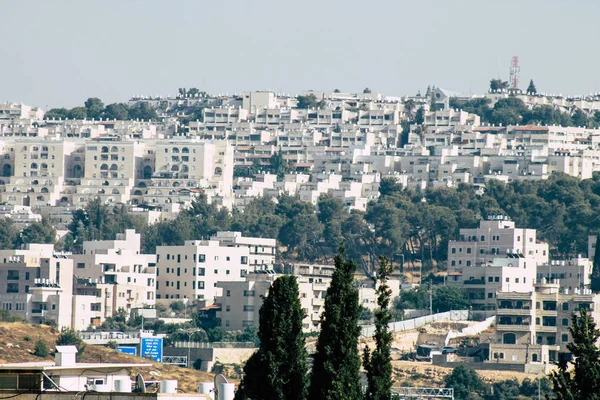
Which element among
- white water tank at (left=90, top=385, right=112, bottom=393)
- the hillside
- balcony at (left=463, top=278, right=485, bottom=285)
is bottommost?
the hillside

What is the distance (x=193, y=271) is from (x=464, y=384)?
127 feet

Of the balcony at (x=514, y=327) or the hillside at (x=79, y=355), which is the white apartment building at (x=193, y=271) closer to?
the balcony at (x=514, y=327)

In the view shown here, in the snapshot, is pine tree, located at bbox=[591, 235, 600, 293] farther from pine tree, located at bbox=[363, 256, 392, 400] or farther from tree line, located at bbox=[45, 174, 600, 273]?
pine tree, located at bbox=[363, 256, 392, 400]

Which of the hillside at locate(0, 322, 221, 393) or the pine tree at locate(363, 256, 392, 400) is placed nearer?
the pine tree at locate(363, 256, 392, 400)

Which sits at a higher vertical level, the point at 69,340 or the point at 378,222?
the point at 378,222

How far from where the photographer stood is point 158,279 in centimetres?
14450

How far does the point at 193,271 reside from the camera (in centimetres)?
14375

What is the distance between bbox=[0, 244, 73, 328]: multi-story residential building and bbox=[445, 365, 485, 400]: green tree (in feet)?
90.7

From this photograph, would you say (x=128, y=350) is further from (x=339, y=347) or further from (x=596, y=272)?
(x=339, y=347)

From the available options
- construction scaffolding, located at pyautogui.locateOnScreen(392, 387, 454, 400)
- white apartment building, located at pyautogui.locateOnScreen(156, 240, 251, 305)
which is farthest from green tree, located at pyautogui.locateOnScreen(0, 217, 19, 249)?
construction scaffolding, located at pyautogui.locateOnScreen(392, 387, 454, 400)

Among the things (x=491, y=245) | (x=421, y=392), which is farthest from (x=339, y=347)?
(x=491, y=245)

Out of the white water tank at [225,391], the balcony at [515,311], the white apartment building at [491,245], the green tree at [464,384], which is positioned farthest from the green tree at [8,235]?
the white water tank at [225,391]

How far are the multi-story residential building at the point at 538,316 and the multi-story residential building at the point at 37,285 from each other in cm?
2642

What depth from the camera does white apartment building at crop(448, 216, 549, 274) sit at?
147 m
